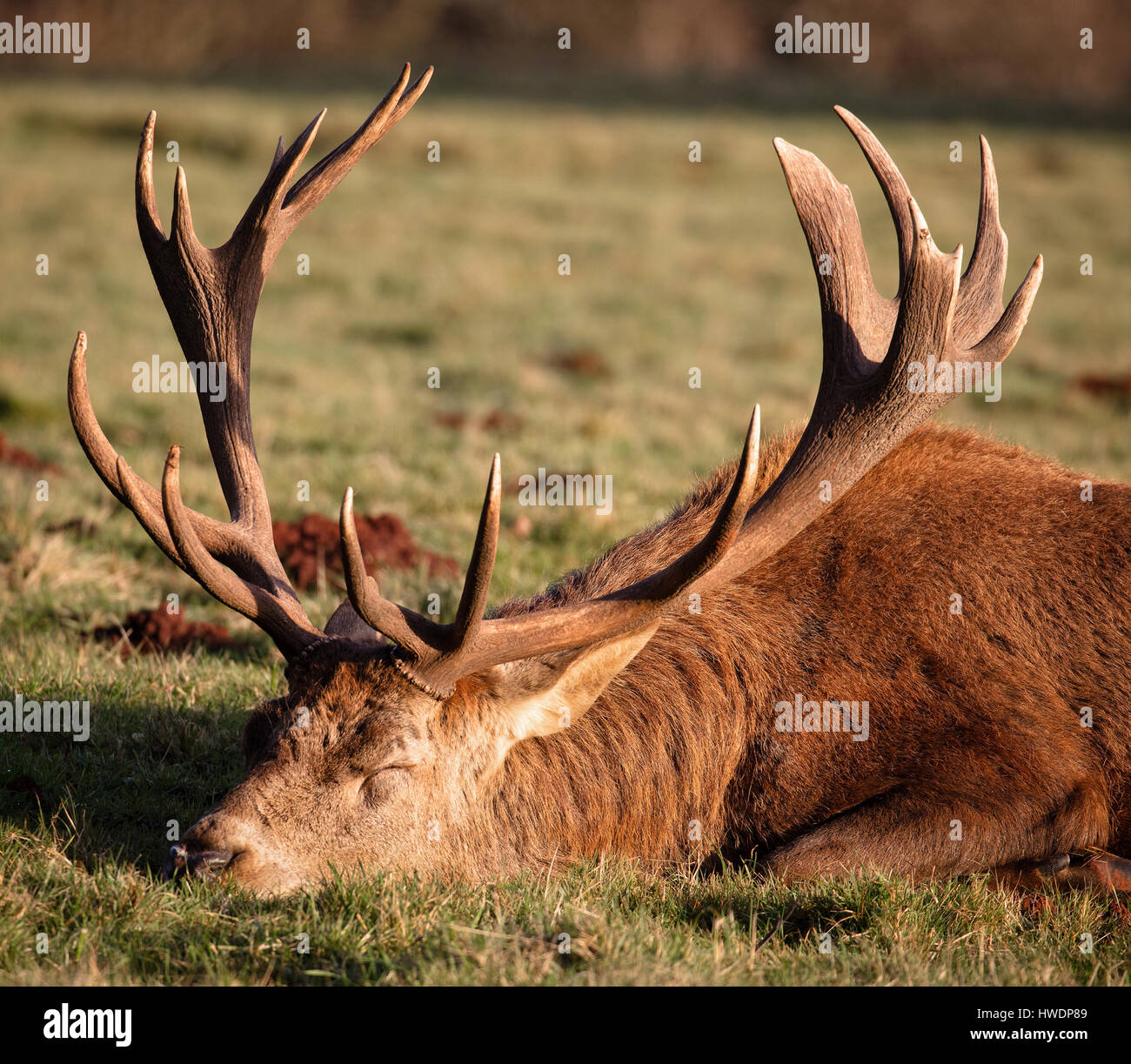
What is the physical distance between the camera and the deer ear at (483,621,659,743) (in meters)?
3.96

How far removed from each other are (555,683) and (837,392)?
1369mm

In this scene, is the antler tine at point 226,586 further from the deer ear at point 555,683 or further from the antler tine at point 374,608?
the deer ear at point 555,683

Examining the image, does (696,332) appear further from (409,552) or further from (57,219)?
(57,219)

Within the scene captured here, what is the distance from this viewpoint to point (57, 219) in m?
20.0

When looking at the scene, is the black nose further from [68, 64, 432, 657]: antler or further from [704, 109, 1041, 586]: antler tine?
[704, 109, 1041, 586]: antler tine

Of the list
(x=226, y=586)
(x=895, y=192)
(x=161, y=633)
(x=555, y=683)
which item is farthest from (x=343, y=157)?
(x=161, y=633)

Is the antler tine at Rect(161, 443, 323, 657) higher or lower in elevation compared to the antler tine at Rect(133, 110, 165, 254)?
lower

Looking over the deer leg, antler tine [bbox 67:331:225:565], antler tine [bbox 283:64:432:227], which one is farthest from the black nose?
antler tine [bbox 283:64:432:227]

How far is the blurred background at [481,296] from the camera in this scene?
7910 mm

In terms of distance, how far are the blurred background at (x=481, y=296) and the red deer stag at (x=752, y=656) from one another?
6.58 feet

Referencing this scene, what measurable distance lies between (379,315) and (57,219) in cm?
752

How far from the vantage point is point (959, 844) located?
3949mm

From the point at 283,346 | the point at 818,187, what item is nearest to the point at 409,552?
the point at 818,187

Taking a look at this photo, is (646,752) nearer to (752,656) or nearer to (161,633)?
(752,656)
